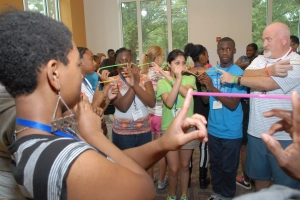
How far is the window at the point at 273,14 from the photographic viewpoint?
7758 mm

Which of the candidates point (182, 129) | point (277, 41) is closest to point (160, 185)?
point (277, 41)

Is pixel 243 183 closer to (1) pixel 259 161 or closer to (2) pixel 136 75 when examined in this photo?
(1) pixel 259 161

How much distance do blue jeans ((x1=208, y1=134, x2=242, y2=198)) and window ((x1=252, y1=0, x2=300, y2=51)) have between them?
21.1ft

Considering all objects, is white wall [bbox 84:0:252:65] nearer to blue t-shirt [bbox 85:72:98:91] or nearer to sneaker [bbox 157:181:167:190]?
blue t-shirt [bbox 85:72:98:91]

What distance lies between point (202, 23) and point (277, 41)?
20.9 feet

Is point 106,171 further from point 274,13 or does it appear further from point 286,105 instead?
point 274,13

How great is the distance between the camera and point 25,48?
0.70 m

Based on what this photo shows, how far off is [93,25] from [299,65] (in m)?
8.02

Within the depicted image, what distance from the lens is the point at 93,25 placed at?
885 centimetres

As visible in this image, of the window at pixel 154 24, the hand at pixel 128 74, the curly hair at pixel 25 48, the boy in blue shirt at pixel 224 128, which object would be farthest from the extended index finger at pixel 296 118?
the window at pixel 154 24

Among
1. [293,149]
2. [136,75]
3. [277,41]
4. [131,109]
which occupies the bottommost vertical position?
[131,109]

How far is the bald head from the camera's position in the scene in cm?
211

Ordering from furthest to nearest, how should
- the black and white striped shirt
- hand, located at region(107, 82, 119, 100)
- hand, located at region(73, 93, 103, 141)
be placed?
hand, located at region(107, 82, 119, 100) < hand, located at region(73, 93, 103, 141) < the black and white striped shirt

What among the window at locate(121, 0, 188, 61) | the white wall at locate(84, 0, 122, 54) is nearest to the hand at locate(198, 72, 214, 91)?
the window at locate(121, 0, 188, 61)
